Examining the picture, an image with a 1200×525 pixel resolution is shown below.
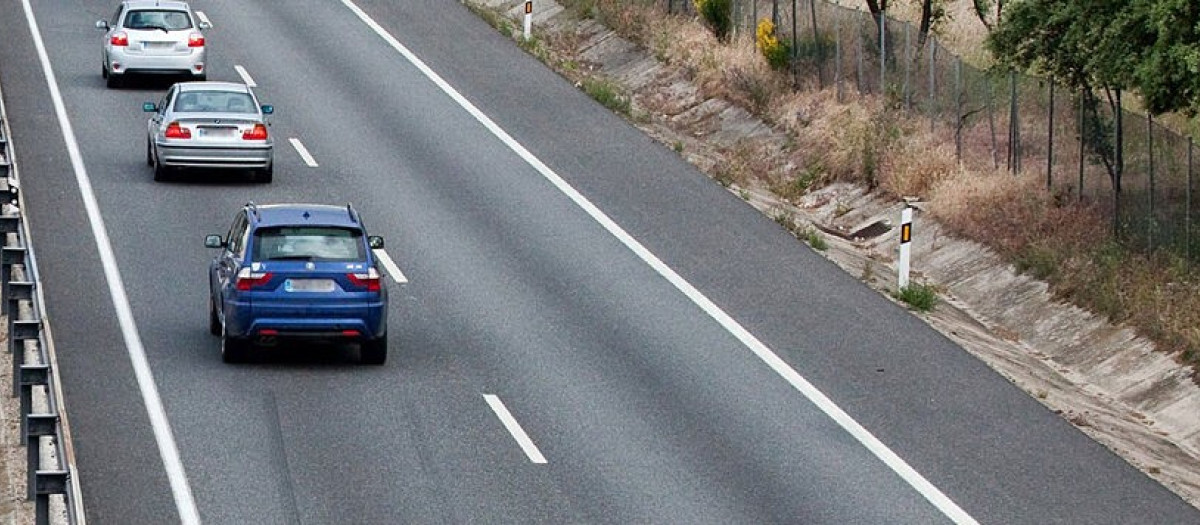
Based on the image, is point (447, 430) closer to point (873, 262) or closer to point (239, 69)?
point (873, 262)

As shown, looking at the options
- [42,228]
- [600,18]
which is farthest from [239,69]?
[42,228]

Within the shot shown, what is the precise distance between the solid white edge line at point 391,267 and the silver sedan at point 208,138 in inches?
164

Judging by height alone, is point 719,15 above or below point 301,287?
above

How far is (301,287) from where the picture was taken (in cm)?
2028

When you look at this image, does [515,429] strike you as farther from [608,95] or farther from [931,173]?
[608,95]

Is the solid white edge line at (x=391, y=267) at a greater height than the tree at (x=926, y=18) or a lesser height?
lesser

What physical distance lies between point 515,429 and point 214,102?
512 inches

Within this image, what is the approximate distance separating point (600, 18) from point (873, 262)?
1539cm

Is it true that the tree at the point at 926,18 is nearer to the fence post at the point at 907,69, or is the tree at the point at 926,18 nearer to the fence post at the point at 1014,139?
the fence post at the point at 907,69

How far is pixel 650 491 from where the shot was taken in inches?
677

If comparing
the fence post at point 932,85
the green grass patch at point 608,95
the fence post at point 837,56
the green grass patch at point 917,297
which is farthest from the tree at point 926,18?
the green grass patch at point 917,297

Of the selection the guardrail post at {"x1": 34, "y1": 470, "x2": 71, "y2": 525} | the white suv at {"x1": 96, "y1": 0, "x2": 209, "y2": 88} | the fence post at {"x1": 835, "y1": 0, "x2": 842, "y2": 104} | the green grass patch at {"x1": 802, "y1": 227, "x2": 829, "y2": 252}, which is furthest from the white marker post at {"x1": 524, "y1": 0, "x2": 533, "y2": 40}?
the guardrail post at {"x1": 34, "y1": 470, "x2": 71, "y2": 525}

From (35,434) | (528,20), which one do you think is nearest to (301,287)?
(35,434)

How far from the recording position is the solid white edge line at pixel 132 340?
54.0ft
